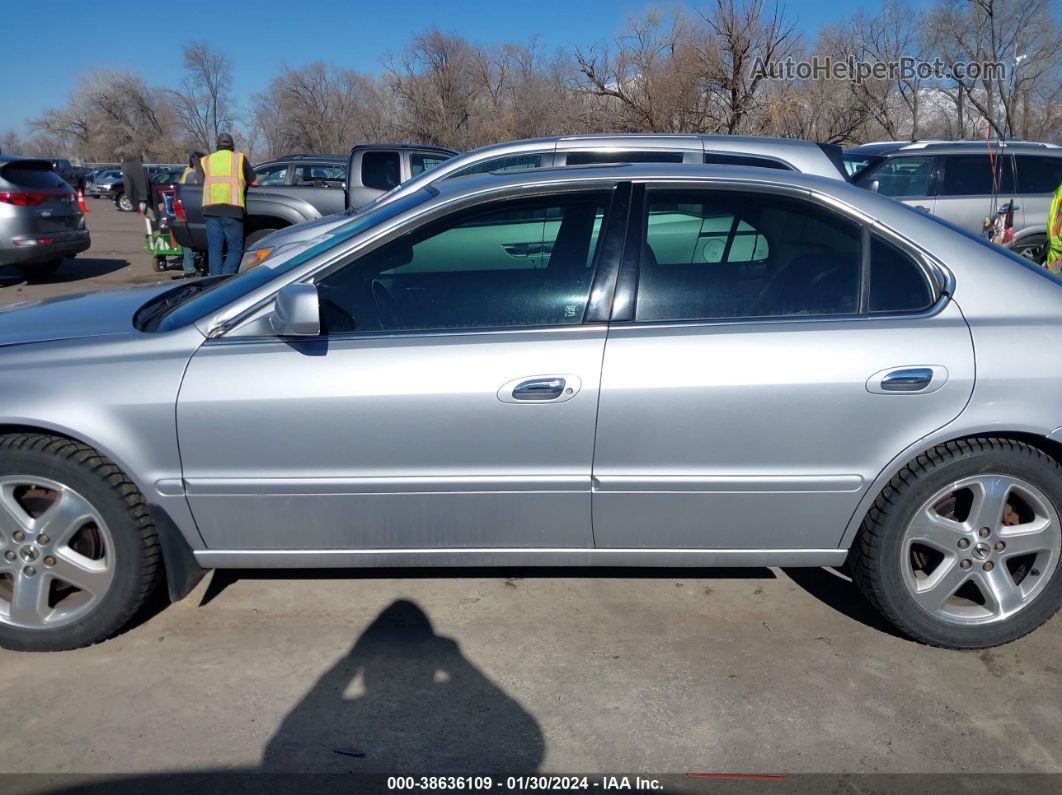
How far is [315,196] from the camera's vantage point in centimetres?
1124

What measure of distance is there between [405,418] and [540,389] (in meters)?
0.47

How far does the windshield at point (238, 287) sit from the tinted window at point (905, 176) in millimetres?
8226

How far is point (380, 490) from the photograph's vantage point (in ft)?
9.84

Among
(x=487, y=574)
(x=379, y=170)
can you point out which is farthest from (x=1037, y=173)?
(x=487, y=574)

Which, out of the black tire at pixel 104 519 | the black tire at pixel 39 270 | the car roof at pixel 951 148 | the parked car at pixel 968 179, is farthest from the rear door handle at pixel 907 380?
the black tire at pixel 39 270

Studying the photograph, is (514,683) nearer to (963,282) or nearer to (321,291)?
(321,291)

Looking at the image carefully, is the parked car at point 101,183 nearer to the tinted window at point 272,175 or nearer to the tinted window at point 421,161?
the tinted window at point 272,175

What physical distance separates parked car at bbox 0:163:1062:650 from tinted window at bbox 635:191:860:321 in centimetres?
1

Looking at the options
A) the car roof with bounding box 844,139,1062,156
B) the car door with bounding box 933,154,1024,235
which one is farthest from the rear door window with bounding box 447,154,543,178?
the car door with bounding box 933,154,1024,235

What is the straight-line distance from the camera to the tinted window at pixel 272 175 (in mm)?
13156

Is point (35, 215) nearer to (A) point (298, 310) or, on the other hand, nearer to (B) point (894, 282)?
(A) point (298, 310)

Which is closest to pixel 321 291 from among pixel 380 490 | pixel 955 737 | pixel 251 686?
pixel 380 490

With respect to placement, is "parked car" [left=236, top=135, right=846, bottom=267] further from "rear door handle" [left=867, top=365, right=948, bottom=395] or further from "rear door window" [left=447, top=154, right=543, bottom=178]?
"rear door handle" [left=867, top=365, right=948, bottom=395]

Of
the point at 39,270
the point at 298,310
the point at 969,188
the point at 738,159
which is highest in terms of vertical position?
the point at 738,159
